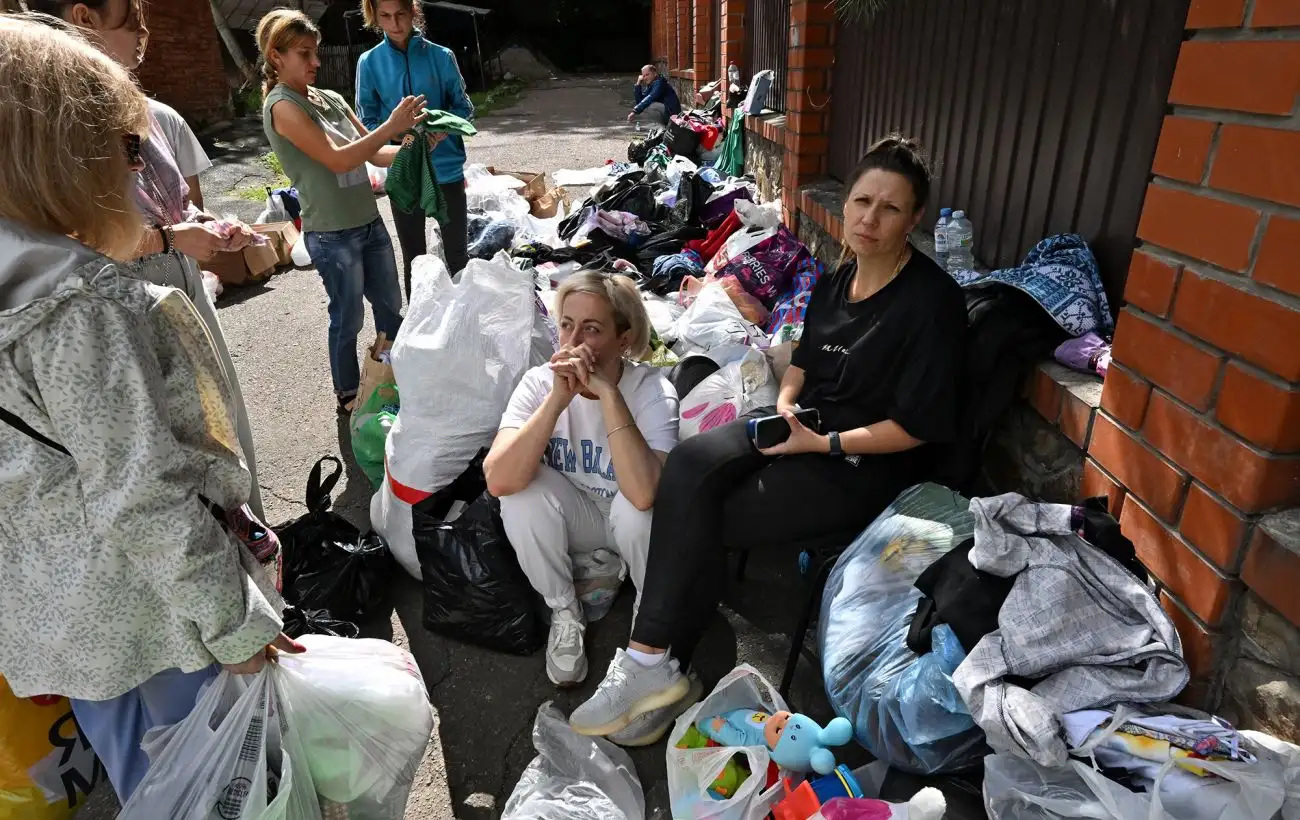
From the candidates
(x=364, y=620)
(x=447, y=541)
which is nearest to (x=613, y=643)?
(x=447, y=541)

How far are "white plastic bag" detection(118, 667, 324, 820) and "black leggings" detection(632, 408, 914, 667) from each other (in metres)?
0.95

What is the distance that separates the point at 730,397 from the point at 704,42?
8.29 metres

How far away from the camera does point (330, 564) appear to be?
2506mm

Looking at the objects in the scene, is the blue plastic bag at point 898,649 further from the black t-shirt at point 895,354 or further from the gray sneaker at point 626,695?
the gray sneaker at point 626,695

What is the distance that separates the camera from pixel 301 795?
145 cm

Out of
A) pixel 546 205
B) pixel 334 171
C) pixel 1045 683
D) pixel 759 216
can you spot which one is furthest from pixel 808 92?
pixel 1045 683

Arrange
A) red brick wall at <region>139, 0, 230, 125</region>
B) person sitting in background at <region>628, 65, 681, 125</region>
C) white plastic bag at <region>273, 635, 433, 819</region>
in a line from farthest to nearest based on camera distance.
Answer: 1. red brick wall at <region>139, 0, 230, 125</region>
2. person sitting in background at <region>628, 65, 681, 125</region>
3. white plastic bag at <region>273, 635, 433, 819</region>

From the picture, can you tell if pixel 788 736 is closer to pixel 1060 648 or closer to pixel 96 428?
pixel 1060 648

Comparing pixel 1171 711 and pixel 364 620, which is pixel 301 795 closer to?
pixel 364 620

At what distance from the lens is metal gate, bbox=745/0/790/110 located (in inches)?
224

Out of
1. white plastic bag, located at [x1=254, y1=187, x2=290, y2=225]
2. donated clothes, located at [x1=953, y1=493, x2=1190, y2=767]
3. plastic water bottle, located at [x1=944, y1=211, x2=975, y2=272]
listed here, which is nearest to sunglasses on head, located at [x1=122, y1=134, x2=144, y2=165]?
donated clothes, located at [x1=953, y1=493, x2=1190, y2=767]

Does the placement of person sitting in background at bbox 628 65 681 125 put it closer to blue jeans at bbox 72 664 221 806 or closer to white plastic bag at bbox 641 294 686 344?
white plastic bag at bbox 641 294 686 344

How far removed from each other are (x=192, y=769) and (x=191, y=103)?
46.5 ft

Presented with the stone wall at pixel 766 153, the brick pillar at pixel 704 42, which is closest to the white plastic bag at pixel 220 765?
the stone wall at pixel 766 153
